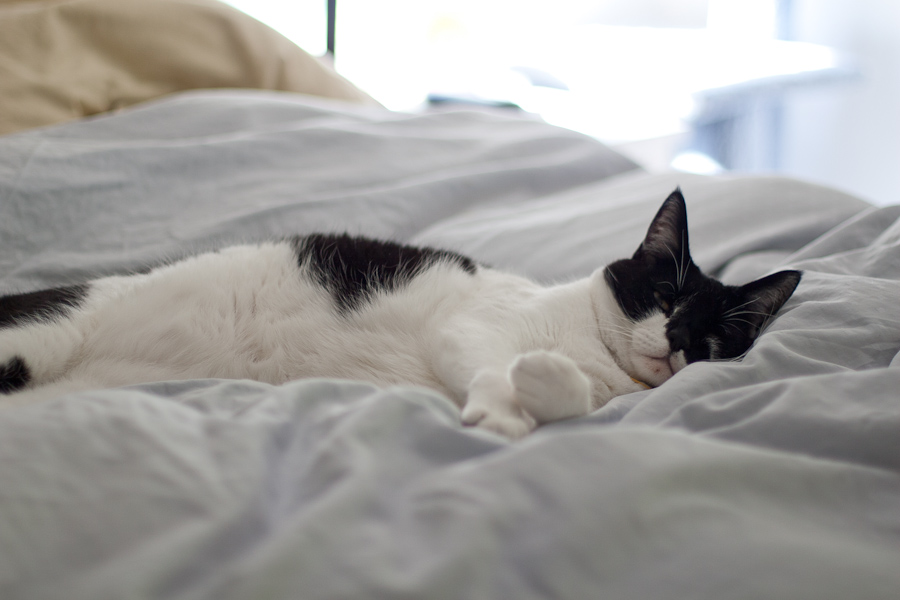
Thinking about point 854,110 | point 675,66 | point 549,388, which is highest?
point 675,66

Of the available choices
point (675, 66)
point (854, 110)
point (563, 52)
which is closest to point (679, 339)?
point (675, 66)

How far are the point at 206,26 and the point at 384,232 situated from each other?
1019 millimetres

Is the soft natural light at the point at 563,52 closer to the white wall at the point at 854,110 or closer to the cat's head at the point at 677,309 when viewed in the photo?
the white wall at the point at 854,110

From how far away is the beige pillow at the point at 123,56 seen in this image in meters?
1.54

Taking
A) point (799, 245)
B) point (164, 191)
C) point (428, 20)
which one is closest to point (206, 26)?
point (164, 191)

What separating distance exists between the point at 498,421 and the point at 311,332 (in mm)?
467

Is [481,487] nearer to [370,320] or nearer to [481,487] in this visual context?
[481,487]

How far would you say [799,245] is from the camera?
133cm

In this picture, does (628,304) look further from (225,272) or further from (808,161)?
(808,161)

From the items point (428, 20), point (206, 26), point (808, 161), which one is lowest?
point (808, 161)

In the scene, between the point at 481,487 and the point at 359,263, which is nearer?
the point at 481,487

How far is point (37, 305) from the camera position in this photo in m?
0.94

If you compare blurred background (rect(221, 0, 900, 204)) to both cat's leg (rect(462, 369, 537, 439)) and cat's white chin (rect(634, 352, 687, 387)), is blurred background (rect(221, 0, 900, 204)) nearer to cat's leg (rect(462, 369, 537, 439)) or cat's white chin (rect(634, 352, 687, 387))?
cat's white chin (rect(634, 352, 687, 387))

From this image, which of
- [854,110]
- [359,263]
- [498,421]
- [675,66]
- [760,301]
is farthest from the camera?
[854,110]
